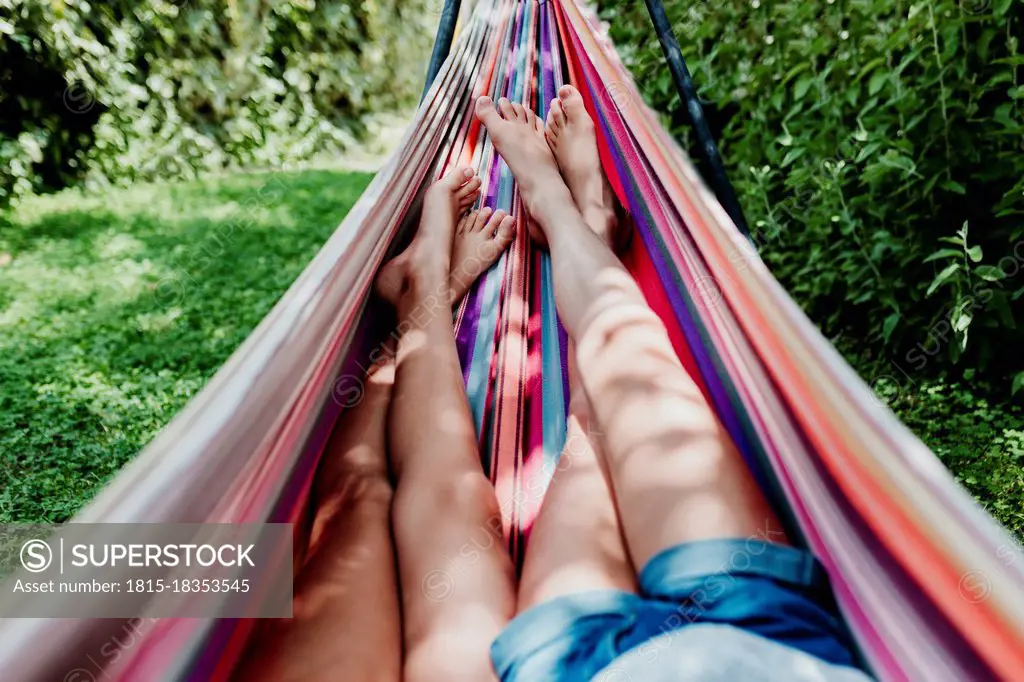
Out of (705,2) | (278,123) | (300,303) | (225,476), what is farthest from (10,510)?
(278,123)

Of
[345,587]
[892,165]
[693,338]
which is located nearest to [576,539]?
[345,587]

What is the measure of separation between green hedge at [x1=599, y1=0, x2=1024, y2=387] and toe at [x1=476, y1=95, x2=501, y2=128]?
90 centimetres

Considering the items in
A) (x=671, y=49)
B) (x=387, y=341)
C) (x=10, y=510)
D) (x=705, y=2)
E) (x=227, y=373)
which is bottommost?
(x=10, y=510)

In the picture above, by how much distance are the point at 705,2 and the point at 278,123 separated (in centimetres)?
300

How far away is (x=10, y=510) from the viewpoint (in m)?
1.50

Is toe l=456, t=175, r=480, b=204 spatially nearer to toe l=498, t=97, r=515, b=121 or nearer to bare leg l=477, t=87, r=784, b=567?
toe l=498, t=97, r=515, b=121

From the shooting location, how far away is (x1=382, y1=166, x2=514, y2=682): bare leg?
74 centimetres

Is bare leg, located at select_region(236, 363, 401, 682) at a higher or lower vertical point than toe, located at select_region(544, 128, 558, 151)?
lower

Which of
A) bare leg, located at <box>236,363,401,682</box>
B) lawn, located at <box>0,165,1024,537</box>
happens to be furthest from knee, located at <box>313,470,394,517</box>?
lawn, located at <box>0,165,1024,537</box>

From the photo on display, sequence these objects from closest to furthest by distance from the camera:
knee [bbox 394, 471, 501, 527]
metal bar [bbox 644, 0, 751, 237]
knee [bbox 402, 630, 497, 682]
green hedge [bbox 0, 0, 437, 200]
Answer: knee [bbox 402, 630, 497, 682] < knee [bbox 394, 471, 501, 527] < metal bar [bbox 644, 0, 751, 237] < green hedge [bbox 0, 0, 437, 200]

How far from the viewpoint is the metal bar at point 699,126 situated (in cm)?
156

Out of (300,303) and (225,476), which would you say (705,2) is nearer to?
(300,303)

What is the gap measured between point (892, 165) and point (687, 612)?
149cm

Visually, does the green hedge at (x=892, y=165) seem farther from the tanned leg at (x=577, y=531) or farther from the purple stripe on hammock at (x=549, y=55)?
the tanned leg at (x=577, y=531)
